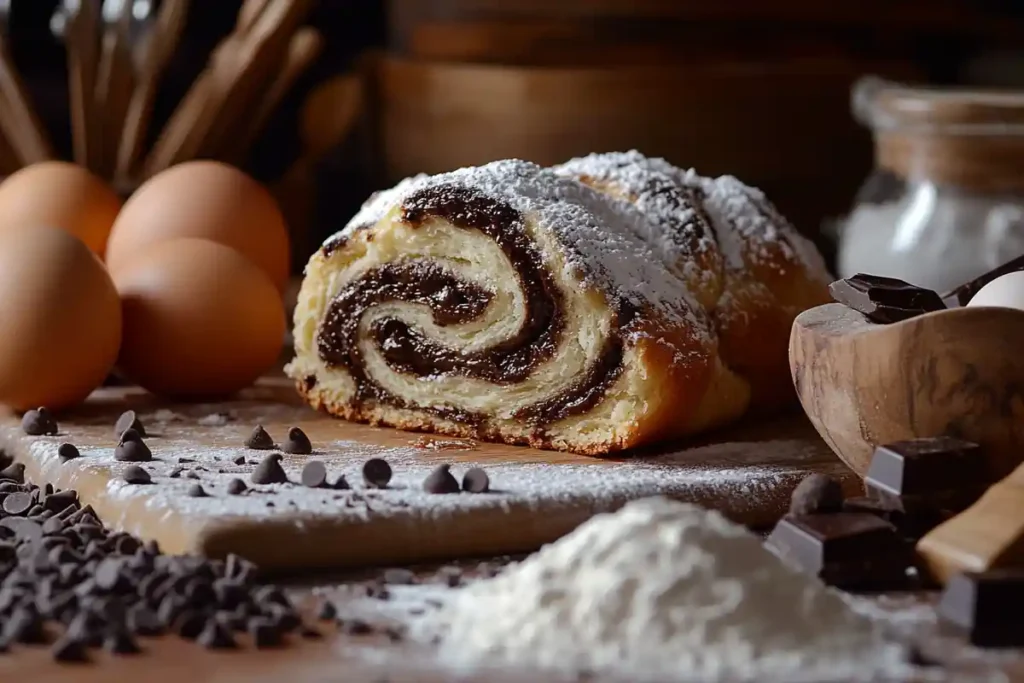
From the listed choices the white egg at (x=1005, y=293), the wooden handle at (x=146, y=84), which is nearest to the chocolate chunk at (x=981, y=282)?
the white egg at (x=1005, y=293)

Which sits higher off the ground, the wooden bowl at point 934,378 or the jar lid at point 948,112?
the jar lid at point 948,112

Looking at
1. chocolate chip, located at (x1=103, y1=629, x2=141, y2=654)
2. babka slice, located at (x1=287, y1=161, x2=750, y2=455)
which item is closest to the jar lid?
babka slice, located at (x1=287, y1=161, x2=750, y2=455)

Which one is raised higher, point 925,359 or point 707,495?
point 925,359

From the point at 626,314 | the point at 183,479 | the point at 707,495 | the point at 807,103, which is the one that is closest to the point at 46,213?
the point at 183,479

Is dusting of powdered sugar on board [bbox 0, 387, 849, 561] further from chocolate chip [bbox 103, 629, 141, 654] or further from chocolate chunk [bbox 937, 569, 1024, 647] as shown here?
chocolate chunk [bbox 937, 569, 1024, 647]

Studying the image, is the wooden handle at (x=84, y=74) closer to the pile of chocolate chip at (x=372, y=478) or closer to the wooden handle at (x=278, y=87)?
the wooden handle at (x=278, y=87)

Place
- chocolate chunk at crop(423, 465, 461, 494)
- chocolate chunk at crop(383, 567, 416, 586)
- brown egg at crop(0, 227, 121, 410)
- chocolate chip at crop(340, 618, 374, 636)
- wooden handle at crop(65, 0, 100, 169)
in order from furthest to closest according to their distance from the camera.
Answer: wooden handle at crop(65, 0, 100, 169) < brown egg at crop(0, 227, 121, 410) < chocolate chunk at crop(423, 465, 461, 494) < chocolate chunk at crop(383, 567, 416, 586) < chocolate chip at crop(340, 618, 374, 636)

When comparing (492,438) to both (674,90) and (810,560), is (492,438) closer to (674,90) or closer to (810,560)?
(810,560)
